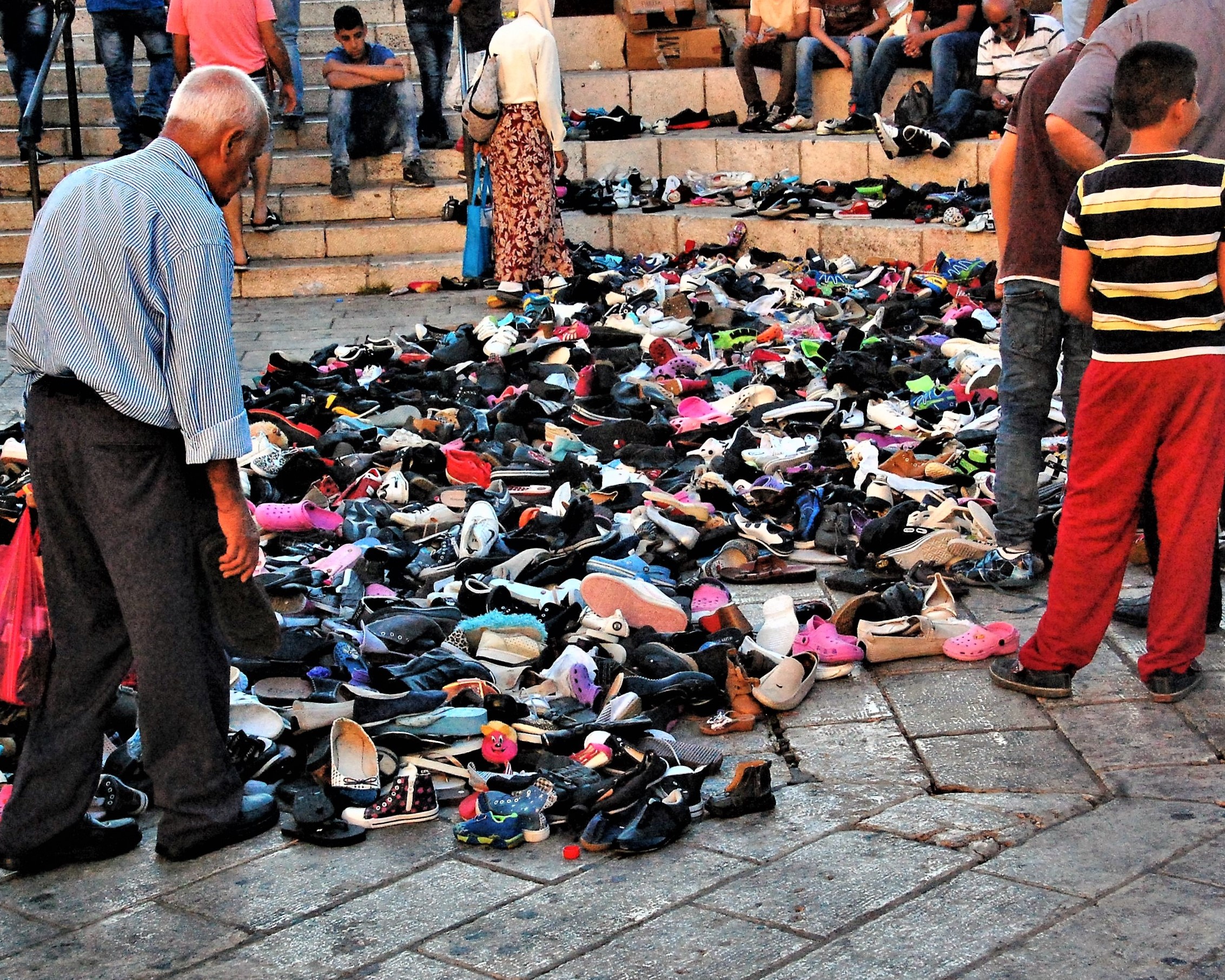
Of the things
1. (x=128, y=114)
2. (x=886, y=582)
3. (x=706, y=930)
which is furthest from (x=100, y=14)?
(x=706, y=930)

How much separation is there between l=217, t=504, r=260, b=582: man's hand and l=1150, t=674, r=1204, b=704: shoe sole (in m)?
2.60

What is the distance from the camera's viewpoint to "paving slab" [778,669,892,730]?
436cm

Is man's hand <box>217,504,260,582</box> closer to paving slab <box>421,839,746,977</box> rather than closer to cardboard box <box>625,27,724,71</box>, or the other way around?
paving slab <box>421,839,746,977</box>

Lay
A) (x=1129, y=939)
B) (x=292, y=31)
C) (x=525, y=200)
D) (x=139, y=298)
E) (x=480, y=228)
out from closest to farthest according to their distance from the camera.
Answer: (x=1129, y=939) < (x=139, y=298) < (x=525, y=200) < (x=480, y=228) < (x=292, y=31)

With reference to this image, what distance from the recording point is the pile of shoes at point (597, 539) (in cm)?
402

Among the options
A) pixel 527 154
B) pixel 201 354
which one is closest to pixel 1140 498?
pixel 201 354

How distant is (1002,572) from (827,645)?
1.07 m

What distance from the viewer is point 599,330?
9.59 m

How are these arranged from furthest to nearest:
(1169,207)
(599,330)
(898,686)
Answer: (599,330)
(898,686)
(1169,207)

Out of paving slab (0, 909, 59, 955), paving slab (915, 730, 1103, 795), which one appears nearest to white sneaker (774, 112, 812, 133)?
paving slab (915, 730, 1103, 795)

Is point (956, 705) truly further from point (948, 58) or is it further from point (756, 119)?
point (756, 119)

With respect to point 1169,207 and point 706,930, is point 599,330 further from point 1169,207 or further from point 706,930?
point 706,930

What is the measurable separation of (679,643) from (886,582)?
107 cm

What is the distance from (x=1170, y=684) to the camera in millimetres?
4223
